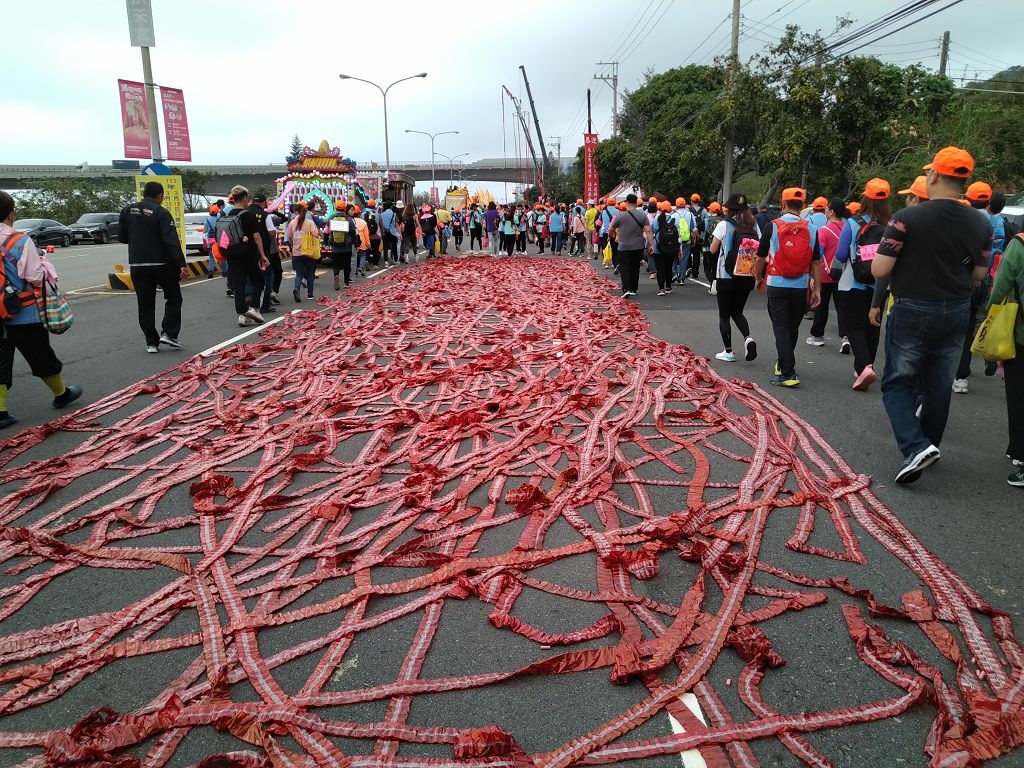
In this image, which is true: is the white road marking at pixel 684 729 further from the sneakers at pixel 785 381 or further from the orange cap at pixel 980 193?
the orange cap at pixel 980 193

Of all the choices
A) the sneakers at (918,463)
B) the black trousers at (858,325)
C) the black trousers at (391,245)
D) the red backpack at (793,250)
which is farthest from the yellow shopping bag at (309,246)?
the sneakers at (918,463)

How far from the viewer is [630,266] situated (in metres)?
13.3

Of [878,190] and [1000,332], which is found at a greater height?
[878,190]

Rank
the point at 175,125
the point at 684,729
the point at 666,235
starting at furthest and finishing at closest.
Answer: the point at 175,125, the point at 666,235, the point at 684,729

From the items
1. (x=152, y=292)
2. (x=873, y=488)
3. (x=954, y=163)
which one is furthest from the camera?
(x=152, y=292)

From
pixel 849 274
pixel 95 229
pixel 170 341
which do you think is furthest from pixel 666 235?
pixel 95 229

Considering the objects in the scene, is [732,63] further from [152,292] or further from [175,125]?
[152,292]

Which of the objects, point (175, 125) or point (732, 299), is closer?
point (732, 299)

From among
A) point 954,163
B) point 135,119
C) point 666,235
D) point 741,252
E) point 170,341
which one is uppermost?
point 135,119

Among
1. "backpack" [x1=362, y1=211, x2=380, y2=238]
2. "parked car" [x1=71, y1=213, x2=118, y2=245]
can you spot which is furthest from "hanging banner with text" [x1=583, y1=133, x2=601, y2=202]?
"parked car" [x1=71, y1=213, x2=118, y2=245]

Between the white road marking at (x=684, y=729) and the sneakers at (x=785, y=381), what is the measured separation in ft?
16.2

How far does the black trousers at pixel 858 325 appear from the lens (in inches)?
→ 270

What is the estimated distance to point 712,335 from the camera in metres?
9.84

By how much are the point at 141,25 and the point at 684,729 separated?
18.5 m
